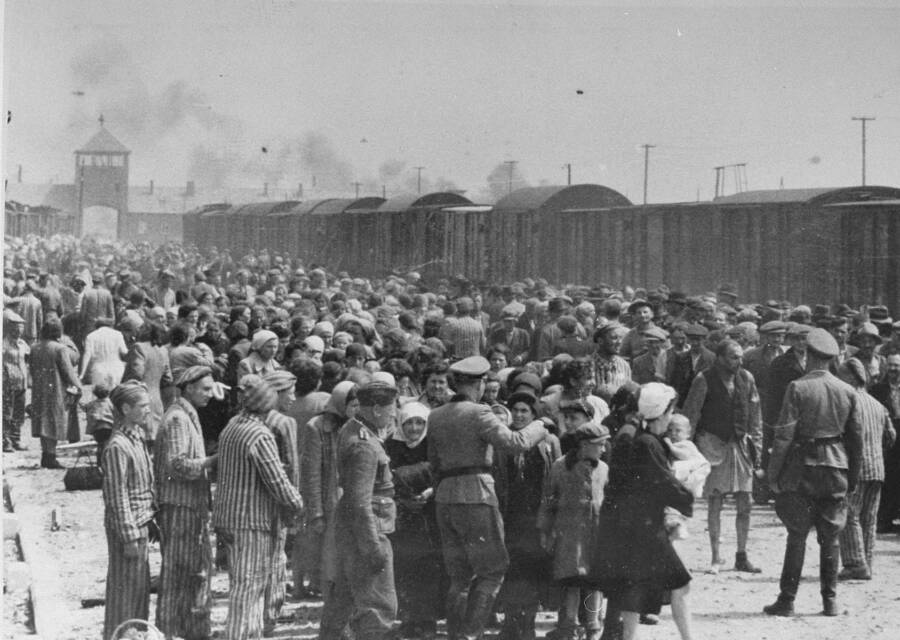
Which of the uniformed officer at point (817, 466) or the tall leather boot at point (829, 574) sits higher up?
the uniformed officer at point (817, 466)

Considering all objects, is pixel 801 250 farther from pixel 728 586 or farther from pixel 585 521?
pixel 585 521

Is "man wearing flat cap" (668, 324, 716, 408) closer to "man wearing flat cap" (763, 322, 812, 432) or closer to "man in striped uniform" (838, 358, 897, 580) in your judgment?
"man wearing flat cap" (763, 322, 812, 432)

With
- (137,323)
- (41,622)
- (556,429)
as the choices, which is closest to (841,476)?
(556,429)

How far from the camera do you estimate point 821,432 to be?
7895 millimetres

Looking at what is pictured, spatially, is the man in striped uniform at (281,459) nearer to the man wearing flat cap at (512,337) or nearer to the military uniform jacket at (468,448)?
the military uniform jacket at (468,448)

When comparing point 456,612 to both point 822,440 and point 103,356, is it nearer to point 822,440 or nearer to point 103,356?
point 822,440

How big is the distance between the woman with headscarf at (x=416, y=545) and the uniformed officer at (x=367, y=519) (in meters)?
0.70

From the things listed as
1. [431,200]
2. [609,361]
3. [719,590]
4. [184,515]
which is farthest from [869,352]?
[431,200]

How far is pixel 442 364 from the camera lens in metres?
7.91

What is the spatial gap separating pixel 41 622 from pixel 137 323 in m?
8.18

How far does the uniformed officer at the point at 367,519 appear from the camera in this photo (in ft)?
20.9

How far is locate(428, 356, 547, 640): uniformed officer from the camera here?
6.76 m

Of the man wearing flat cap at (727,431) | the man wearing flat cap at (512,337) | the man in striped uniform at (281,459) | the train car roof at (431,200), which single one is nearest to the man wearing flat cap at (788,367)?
the man wearing flat cap at (727,431)

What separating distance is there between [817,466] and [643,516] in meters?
2.00
